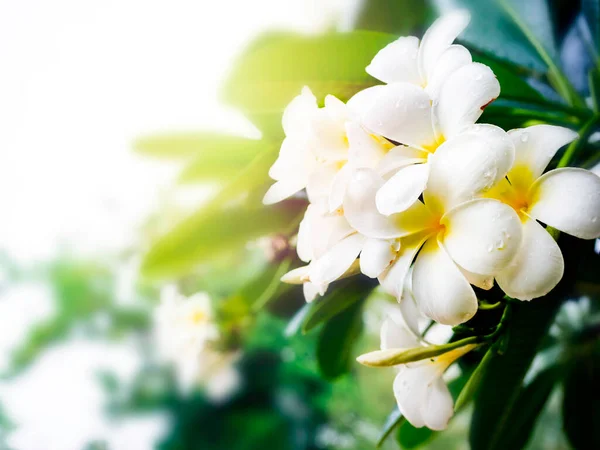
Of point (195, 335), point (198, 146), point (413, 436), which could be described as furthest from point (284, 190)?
point (195, 335)

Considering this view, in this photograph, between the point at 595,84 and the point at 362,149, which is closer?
the point at 362,149

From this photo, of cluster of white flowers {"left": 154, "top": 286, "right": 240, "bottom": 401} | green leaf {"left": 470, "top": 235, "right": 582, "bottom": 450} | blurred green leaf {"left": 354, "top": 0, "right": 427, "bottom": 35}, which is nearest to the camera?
green leaf {"left": 470, "top": 235, "right": 582, "bottom": 450}

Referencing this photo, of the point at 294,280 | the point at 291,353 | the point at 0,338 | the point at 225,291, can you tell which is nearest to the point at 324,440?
the point at 291,353

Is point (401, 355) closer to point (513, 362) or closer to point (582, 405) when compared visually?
point (513, 362)

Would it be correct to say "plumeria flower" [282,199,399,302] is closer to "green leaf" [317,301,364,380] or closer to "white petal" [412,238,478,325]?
"white petal" [412,238,478,325]

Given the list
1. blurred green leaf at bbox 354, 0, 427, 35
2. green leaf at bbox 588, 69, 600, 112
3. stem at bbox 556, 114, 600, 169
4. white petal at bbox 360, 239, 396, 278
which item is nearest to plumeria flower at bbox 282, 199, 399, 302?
white petal at bbox 360, 239, 396, 278

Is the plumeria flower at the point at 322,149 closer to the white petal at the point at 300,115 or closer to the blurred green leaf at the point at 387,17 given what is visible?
the white petal at the point at 300,115
